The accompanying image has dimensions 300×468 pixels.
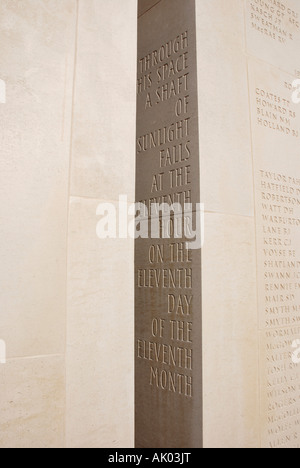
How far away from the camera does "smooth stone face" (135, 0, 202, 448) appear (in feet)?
7.50

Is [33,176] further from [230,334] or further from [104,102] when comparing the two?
[230,334]

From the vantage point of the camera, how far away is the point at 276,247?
2609 mm

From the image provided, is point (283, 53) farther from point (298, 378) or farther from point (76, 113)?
point (298, 378)

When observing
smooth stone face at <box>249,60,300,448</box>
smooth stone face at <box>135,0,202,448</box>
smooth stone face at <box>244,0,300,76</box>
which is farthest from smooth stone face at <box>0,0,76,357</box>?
smooth stone face at <box>244,0,300,76</box>

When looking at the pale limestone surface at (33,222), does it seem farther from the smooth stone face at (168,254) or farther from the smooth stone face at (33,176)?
the smooth stone face at (168,254)

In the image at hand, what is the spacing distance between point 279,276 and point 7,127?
1784 millimetres

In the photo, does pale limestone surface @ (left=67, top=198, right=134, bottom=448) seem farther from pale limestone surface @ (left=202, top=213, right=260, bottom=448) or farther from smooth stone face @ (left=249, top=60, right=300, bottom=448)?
smooth stone face @ (left=249, top=60, right=300, bottom=448)

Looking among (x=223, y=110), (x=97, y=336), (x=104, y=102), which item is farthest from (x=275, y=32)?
(x=97, y=336)

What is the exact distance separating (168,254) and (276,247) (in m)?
0.68

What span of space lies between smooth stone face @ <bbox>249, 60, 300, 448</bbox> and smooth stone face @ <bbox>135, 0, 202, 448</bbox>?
1.50 ft

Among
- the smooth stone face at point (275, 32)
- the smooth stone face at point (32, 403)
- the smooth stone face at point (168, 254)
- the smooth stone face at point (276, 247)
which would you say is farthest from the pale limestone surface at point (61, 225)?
the smooth stone face at point (275, 32)
